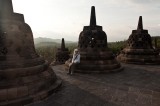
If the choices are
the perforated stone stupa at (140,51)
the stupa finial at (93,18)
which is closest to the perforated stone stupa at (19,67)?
the stupa finial at (93,18)

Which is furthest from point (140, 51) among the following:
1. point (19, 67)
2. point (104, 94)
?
point (19, 67)

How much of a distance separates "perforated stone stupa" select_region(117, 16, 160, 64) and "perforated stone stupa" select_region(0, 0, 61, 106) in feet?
30.1

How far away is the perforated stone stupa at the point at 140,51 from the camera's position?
1431 cm

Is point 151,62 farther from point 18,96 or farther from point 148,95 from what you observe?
point 18,96

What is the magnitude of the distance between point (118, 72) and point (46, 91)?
18.9 feet

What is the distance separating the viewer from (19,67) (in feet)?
19.1

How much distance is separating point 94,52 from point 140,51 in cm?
541

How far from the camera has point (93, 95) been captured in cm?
617

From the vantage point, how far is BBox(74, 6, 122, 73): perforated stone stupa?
10.3m

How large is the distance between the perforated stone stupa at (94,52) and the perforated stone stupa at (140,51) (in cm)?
395

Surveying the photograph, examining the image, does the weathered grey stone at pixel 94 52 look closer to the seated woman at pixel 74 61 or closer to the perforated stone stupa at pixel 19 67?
the seated woman at pixel 74 61

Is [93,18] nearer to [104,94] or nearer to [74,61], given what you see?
[74,61]

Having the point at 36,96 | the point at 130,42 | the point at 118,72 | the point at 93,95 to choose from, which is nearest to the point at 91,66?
the point at 118,72

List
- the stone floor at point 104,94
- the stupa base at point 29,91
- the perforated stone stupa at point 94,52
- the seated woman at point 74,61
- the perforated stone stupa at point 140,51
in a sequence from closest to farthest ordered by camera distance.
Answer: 1. the stupa base at point 29,91
2. the stone floor at point 104,94
3. the seated woman at point 74,61
4. the perforated stone stupa at point 94,52
5. the perforated stone stupa at point 140,51
